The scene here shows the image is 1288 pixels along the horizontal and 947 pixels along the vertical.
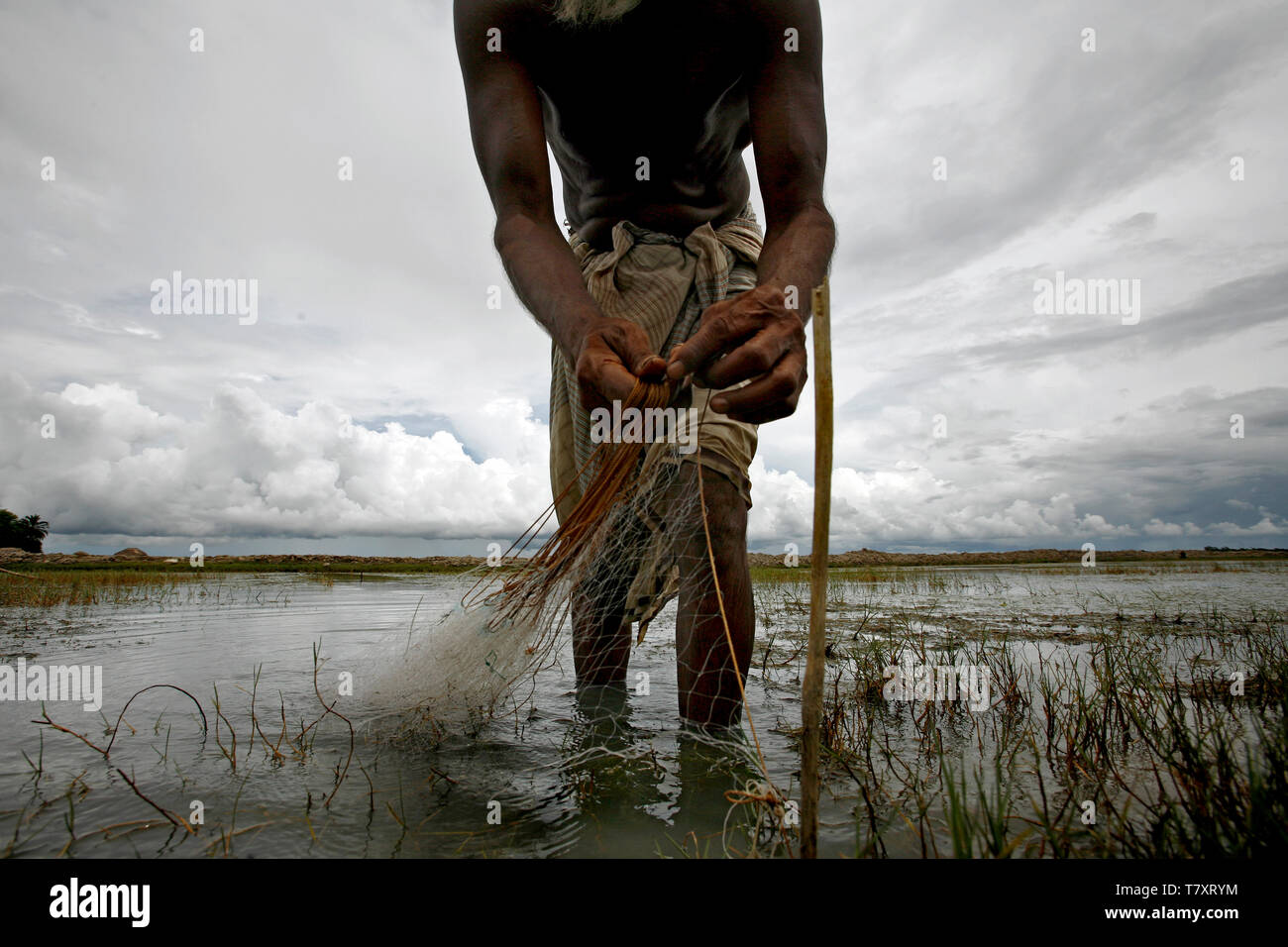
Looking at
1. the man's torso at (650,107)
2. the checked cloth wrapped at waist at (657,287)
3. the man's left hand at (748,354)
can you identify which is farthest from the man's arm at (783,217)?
the checked cloth wrapped at waist at (657,287)

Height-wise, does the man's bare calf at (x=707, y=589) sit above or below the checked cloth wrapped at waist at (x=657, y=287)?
below

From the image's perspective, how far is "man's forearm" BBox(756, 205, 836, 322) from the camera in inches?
78.3

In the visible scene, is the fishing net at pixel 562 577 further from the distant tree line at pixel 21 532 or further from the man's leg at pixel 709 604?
the distant tree line at pixel 21 532

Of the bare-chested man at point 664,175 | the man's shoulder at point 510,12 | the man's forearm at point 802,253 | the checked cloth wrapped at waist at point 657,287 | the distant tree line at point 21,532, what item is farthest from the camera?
the distant tree line at point 21,532

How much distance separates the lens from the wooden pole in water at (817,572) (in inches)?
40.9

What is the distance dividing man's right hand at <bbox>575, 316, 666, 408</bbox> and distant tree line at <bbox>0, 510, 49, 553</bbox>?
50.5 meters

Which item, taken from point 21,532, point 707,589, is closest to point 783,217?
point 707,589

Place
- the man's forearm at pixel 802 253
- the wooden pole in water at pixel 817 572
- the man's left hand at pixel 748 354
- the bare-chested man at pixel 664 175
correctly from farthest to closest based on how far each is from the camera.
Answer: the bare-chested man at pixel 664 175 < the man's forearm at pixel 802 253 < the man's left hand at pixel 748 354 < the wooden pole in water at pixel 817 572

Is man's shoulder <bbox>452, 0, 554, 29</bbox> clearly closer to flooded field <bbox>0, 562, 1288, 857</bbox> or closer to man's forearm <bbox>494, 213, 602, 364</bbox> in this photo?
man's forearm <bbox>494, 213, 602, 364</bbox>

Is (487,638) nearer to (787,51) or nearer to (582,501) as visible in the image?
(582,501)

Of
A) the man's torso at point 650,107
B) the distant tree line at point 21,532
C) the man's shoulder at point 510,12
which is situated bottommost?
the distant tree line at point 21,532

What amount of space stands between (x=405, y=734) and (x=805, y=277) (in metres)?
2.02

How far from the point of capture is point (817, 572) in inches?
42.9
